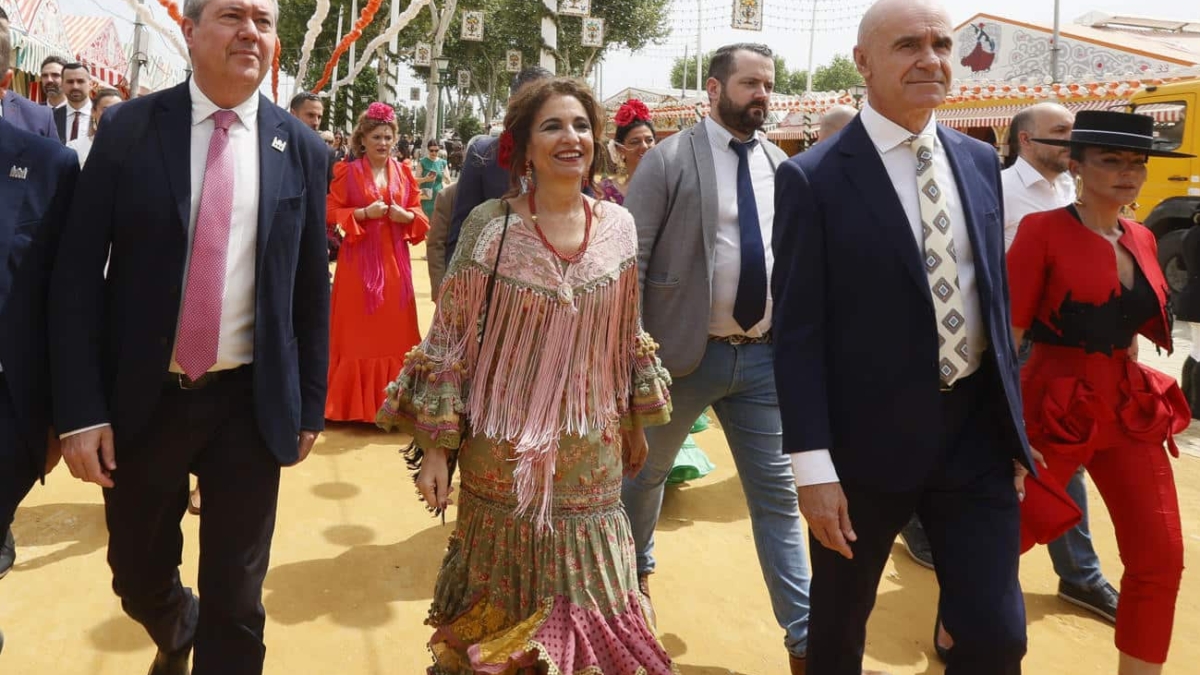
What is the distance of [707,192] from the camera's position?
341 cm

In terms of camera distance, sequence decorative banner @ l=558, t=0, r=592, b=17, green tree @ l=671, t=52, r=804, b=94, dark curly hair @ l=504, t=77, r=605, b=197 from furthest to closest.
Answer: green tree @ l=671, t=52, r=804, b=94 → decorative banner @ l=558, t=0, r=592, b=17 → dark curly hair @ l=504, t=77, r=605, b=197

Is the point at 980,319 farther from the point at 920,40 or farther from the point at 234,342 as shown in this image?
the point at 234,342

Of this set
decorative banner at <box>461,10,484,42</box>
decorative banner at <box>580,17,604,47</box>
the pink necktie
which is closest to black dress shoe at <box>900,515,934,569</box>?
the pink necktie

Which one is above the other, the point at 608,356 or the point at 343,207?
the point at 343,207

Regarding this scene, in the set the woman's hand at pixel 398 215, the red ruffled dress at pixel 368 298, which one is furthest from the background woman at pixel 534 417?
the red ruffled dress at pixel 368 298

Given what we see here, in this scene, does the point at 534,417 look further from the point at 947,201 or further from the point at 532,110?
the point at 947,201

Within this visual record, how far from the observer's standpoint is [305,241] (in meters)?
2.67

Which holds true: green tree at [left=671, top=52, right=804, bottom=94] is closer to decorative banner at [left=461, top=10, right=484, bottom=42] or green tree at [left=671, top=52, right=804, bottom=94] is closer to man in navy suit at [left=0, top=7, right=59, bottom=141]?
decorative banner at [left=461, top=10, right=484, bottom=42]

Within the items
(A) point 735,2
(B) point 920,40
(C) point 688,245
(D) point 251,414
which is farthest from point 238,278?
(A) point 735,2

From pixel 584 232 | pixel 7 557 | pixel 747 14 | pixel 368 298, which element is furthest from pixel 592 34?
pixel 584 232

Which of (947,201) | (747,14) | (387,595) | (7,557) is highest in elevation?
(747,14)

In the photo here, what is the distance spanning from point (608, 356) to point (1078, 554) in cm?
234

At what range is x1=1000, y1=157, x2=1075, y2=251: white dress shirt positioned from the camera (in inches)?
165

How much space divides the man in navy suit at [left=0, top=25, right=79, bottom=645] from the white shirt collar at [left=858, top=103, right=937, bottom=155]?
2040 mm
